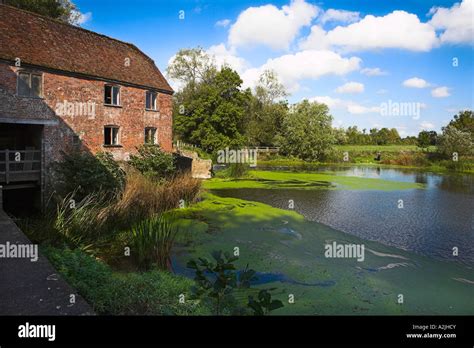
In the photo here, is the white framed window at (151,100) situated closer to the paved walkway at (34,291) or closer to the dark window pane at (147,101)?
the dark window pane at (147,101)

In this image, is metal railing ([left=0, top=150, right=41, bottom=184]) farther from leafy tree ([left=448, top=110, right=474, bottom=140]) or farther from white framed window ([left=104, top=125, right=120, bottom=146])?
leafy tree ([left=448, top=110, right=474, bottom=140])

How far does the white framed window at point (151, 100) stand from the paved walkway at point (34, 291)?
17769 mm

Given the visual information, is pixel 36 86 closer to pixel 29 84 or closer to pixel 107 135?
pixel 29 84

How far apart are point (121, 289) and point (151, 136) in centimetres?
1788

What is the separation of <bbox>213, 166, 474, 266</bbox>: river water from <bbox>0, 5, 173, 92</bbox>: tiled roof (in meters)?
9.43

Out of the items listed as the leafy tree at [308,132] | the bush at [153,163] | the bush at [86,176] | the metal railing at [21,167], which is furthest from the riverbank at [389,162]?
the metal railing at [21,167]

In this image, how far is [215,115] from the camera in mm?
36344

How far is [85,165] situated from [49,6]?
19.5m

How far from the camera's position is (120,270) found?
833cm

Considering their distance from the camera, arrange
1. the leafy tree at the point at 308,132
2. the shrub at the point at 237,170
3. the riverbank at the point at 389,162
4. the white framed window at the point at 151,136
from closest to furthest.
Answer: the white framed window at the point at 151,136 < the shrub at the point at 237,170 < the riverbank at the point at 389,162 < the leafy tree at the point at 308,132

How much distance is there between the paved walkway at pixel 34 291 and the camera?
421 centimetres

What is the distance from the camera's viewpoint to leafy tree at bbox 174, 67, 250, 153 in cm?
3653

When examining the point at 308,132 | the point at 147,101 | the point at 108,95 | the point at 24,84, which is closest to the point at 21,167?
the point at 24,84

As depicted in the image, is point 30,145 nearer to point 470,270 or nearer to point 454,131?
point 470,270
